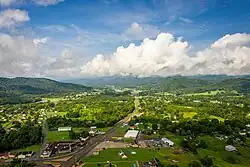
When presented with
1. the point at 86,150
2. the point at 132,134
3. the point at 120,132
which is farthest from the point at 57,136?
the point at 132,134

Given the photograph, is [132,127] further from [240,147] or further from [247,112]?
[247,112]

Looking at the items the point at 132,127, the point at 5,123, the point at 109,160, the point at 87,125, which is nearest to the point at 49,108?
the point at 5,123

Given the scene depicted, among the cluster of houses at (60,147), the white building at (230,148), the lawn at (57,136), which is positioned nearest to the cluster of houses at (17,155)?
the cluster of houses at (60,147)

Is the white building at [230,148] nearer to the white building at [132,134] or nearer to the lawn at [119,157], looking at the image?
the lawn at [119,157]

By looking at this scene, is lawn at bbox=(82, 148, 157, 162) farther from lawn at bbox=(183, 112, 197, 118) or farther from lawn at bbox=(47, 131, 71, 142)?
lawn at bbox=(183, 112, 197, 118)

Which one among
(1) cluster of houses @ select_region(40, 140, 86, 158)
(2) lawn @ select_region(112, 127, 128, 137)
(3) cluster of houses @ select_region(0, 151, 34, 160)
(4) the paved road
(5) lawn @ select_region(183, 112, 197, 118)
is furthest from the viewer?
(5) lawn @ select_region(183, 112, 197, 118)

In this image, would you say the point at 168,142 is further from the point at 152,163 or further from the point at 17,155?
the point at 17,155

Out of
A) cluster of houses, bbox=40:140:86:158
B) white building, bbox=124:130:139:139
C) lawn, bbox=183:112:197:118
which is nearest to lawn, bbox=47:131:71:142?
cluster of houses, bbox=40:140:86:158

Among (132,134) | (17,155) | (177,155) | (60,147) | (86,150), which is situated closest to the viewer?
(17,155)

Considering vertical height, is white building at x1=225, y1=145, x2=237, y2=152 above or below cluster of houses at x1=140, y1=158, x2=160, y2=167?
below
